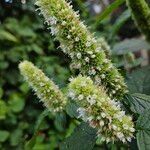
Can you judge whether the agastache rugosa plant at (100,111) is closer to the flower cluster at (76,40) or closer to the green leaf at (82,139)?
the flower cluster at (76,40)

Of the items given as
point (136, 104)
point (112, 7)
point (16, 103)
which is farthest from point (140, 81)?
point (16, 103)

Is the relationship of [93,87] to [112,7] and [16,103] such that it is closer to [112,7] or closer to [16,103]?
[112,7]

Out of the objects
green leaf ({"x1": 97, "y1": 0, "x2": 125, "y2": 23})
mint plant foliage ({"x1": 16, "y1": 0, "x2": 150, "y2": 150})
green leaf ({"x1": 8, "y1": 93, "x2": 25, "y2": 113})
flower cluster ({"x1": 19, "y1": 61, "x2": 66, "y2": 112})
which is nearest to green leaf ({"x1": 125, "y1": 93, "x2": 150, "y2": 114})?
mint plant foliage ({"x1": 16, "y1": 0, "x2": 150, "y2": 150})

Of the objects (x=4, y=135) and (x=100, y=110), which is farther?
(x=4, y=135)

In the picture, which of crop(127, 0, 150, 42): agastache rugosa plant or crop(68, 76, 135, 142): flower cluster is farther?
crop(127, 0, 150, 42): agastache rugosa plant

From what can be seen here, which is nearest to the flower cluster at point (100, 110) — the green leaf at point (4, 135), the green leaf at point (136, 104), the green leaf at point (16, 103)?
the green leaf at point (136, 104)

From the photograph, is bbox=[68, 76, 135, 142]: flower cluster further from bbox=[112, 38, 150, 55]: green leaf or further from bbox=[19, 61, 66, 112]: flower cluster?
bbox=[112, 38, 150, 55]: green leaf
